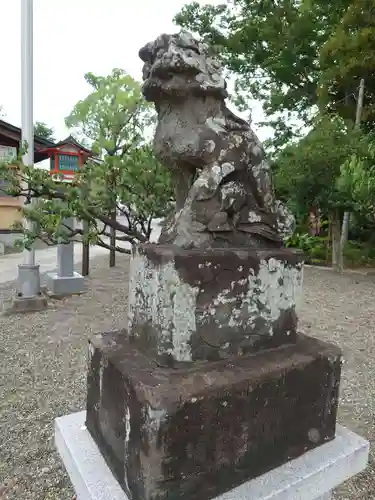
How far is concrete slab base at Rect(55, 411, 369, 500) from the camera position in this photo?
118 cm

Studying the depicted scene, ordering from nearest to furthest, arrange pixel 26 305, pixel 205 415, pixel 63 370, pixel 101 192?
pixel 205 415, pixel 63 370, pixel 101 192, pixel 26 305

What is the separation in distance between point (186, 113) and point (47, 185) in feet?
10.3

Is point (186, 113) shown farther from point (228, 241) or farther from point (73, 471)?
point (73, 471)

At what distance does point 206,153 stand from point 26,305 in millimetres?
4525

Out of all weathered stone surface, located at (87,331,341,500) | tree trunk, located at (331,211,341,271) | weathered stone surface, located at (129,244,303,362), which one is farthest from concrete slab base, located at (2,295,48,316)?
tree trunk, located at (331,211,341,271)

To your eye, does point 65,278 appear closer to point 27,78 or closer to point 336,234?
point 27,78

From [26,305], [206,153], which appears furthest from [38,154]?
[206,153]

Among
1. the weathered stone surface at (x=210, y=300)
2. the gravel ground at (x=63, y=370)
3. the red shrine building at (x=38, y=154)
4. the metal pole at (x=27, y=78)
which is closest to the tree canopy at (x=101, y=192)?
the metal pole at (x=27, y=78)

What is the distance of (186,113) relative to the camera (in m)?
1.39

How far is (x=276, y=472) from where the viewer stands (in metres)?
1.27

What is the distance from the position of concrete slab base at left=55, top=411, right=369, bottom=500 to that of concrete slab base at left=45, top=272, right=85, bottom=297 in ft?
15.1

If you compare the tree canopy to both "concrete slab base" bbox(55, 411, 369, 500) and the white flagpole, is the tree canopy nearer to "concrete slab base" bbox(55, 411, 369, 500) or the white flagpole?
the white flagpole

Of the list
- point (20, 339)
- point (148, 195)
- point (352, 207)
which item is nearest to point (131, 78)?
point (148, 195)

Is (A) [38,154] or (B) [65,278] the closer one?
(B) [65,278]
